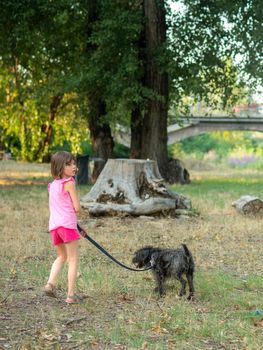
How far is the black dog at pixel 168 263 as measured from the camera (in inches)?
302

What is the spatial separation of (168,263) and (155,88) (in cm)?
1695

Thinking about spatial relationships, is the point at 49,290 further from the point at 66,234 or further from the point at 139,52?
the point at 139,52

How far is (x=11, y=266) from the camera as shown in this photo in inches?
379

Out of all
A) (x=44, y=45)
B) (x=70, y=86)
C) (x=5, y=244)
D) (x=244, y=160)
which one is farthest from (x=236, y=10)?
(x=244, y=160)

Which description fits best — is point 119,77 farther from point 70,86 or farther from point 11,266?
point 11,266

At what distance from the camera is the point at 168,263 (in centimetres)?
770

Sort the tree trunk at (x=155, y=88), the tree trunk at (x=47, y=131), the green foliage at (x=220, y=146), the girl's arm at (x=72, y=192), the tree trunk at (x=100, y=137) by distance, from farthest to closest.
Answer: the green foliage at (x=220, y=146)
the tree trunk at (x=47, y=131)
the tree trunk at (x=100, y=137)
the tree trunk at (x=155, y=88)
the girl's arm at (x=72, y=192)

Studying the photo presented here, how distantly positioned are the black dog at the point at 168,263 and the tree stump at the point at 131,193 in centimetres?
708

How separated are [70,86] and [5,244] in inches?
518

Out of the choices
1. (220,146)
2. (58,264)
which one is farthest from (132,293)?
(220,146)

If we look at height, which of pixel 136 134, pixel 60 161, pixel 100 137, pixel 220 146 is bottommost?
pixel 60 161

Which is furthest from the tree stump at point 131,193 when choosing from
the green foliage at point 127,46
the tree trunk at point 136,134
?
the tree trunk at point 136,134

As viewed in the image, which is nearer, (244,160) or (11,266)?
(11,266)

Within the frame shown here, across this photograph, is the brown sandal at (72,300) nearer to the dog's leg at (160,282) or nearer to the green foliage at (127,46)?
the dog's leg at (160,282)
